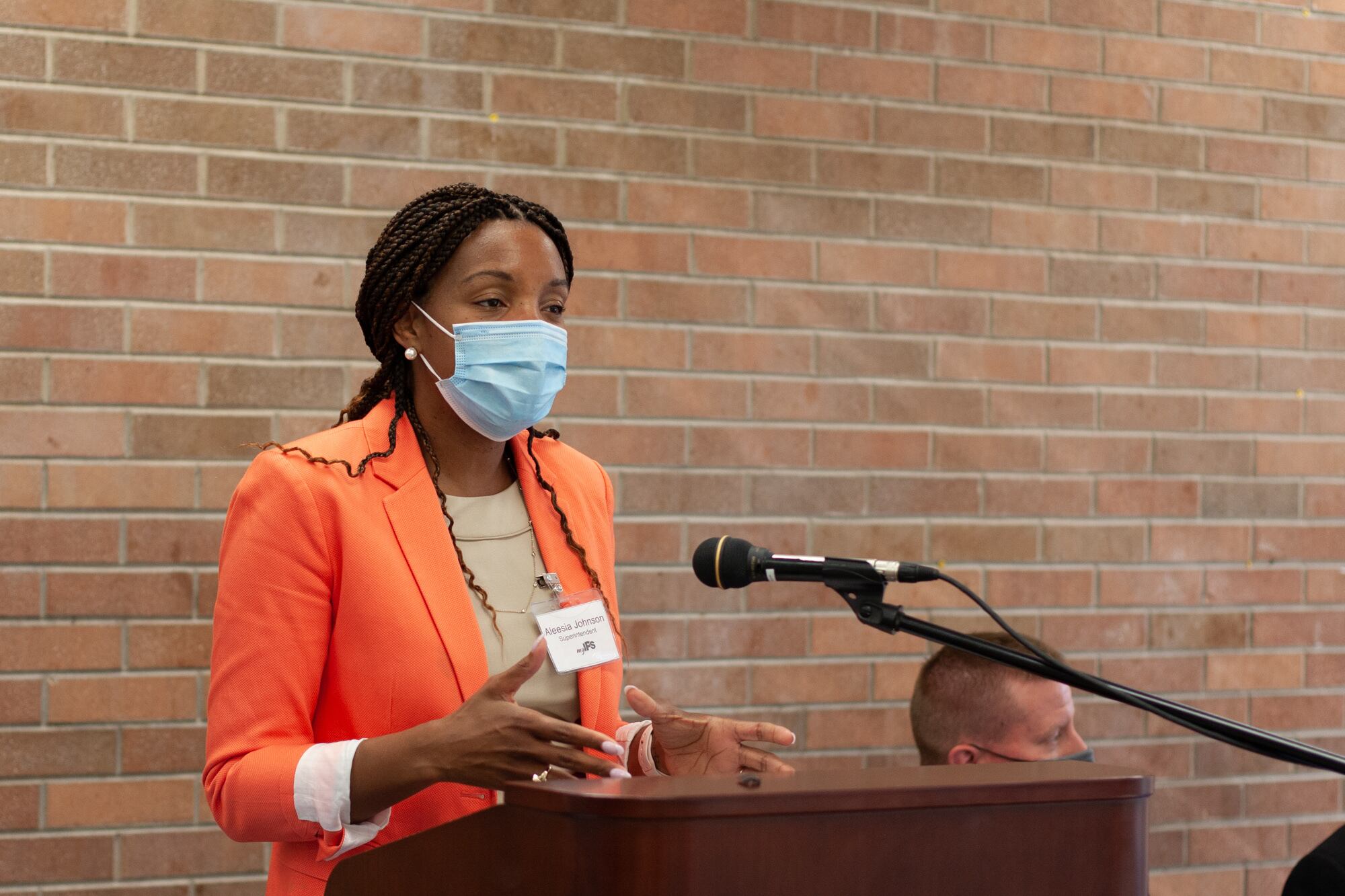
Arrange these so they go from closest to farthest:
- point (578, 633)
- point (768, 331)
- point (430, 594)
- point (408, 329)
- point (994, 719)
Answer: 1. point (578, 633)
2. point (430, 594)
3. point (408, 329)
4. point (994, 719)
5. point (768, 331)

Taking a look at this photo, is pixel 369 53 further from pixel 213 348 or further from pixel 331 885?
pixel 331 885

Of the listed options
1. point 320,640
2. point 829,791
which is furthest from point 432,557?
point 829,791

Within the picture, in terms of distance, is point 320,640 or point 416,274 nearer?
point 320,640

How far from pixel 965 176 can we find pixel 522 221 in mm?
1629

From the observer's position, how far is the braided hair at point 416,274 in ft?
5.91

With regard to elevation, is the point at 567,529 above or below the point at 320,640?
above

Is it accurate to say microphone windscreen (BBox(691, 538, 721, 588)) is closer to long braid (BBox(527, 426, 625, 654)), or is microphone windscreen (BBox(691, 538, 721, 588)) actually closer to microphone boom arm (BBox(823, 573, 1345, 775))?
microphone boom arm (BBox(823, 573, 1345, 775))

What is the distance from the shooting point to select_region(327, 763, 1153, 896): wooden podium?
97cm

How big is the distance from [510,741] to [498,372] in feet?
2.16

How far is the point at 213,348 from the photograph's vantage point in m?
2.63

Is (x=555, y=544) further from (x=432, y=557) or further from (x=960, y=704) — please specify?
(x=960, y=704)

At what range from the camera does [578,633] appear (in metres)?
1.48

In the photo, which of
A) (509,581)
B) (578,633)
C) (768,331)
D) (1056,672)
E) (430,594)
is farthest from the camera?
(768,331)

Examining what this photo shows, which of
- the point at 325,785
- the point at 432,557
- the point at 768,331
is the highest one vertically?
the point at 768,331
